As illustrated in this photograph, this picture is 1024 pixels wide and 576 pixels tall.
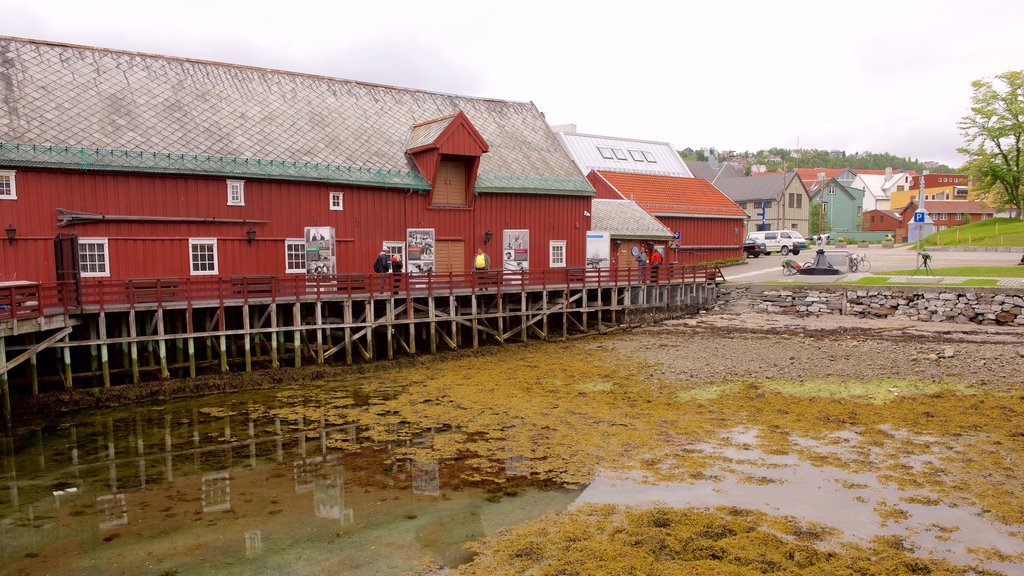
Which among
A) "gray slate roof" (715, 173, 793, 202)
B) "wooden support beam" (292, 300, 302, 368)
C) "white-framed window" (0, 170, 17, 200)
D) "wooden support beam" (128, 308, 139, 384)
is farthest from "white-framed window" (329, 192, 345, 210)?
"gray slate roof" (715, 173, 793, 202)

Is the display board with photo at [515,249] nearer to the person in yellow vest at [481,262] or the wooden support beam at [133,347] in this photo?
the person in yellow vest at [481,262]

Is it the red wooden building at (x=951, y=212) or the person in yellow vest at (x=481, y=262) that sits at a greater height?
the red wooden building at (x=951, y=212)

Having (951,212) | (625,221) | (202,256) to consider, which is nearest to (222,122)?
(202,256)

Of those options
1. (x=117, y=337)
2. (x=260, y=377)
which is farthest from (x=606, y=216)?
(x=117, y=337)

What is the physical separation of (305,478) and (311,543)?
112 inches

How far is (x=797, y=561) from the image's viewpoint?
888cm

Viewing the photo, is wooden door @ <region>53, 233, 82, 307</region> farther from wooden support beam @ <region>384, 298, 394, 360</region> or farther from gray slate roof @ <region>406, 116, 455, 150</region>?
gray slate roof @ <region>406, 116, 455, 150</region>

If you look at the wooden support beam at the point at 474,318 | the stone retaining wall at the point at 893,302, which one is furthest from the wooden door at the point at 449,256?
the stone retaining wall at the point at 893,302

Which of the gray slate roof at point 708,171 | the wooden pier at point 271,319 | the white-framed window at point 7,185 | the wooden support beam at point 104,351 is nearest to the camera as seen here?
the wooden pier at point 271,319

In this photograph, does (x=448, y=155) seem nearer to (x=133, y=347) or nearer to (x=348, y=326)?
(x=348, y=326)

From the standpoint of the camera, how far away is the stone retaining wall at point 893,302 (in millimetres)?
26750

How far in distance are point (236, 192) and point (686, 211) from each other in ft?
87.0

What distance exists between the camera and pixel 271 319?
2092cm

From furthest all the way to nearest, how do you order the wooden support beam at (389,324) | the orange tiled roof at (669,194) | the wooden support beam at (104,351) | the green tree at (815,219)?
the green tree at (815,219) < the orange tiled roof at (669,194) < the wooden support beam at (389,324) < the wooden support beam at (104,351)
